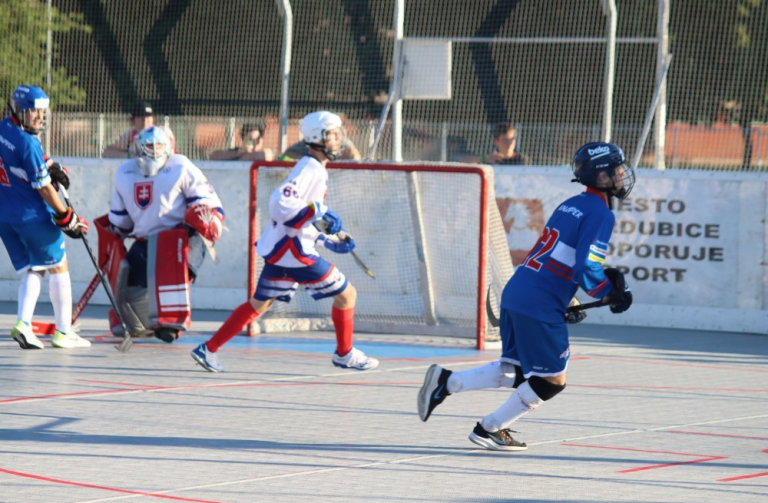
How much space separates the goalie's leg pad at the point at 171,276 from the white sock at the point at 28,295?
0.91m

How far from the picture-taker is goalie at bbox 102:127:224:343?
1006 cm

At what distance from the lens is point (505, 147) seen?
12836 millimetres

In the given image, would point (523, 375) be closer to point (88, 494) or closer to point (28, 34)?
point (88, 494)

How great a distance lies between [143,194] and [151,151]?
348mm

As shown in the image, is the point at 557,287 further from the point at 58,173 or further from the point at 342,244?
the point at 58,173

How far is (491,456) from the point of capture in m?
6.24

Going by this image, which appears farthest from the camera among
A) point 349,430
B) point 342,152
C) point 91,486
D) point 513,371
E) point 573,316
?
point 342,152

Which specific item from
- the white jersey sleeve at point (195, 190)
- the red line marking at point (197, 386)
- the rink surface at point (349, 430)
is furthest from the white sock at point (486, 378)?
the white jersey sleeve at point (195, 190)

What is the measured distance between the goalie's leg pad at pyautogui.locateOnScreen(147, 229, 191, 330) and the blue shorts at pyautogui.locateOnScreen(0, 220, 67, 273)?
74 centimetres

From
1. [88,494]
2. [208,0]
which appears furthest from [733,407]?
[208,0]

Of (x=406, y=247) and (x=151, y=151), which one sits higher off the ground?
(x=151, y=151)

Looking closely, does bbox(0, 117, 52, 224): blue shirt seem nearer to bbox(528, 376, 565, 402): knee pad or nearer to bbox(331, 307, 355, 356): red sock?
bbox(331, 307, 355, 356): red sock

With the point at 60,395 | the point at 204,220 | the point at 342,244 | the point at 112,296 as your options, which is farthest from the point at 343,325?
the point at 112,296

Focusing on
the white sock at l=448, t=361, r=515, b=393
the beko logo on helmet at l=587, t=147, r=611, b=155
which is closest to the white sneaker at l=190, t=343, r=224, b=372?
the white sock at l=448, t=361, r=515, b=393
